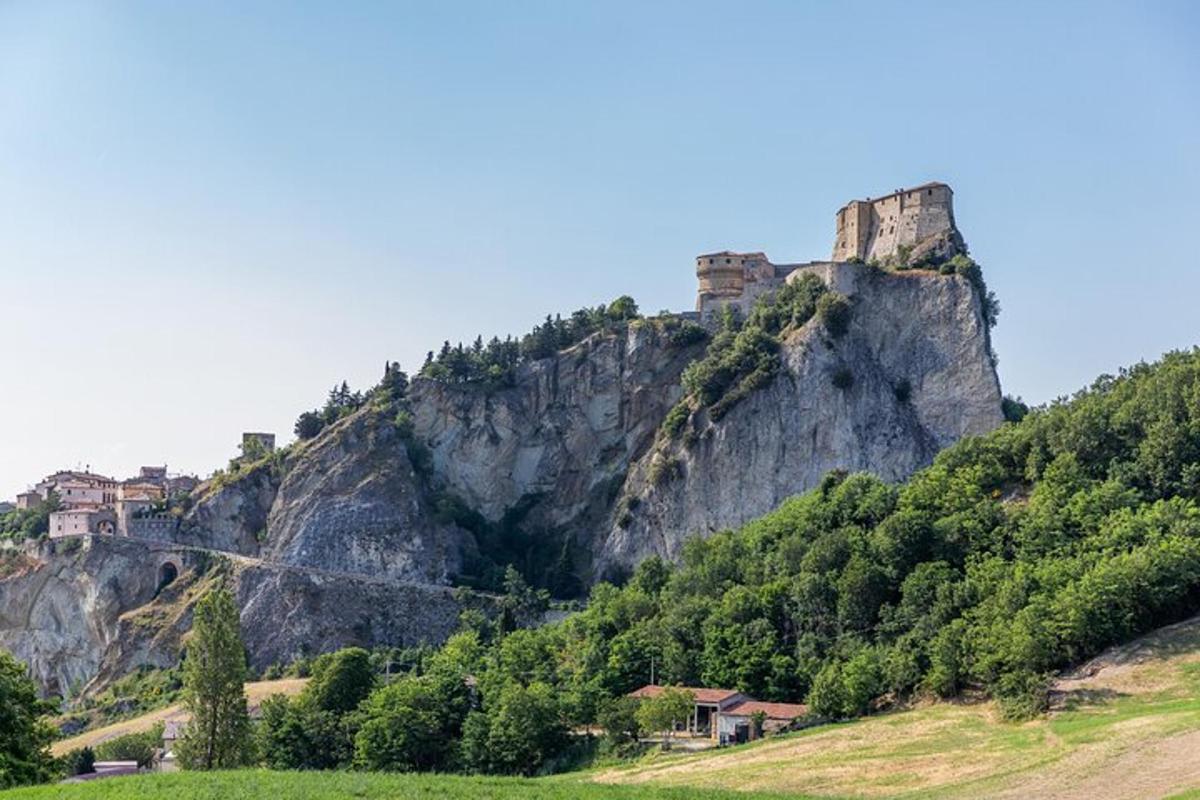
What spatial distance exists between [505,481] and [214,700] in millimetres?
70095

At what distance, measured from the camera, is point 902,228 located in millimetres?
120688

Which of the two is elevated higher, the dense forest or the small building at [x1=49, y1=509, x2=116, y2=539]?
the small building at [x1=49, y1=509, x2=116, y2=539]

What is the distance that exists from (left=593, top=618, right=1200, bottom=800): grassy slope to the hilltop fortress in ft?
198

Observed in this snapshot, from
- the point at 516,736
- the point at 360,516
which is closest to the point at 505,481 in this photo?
the point at 360,516

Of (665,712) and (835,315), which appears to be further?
(835,315)

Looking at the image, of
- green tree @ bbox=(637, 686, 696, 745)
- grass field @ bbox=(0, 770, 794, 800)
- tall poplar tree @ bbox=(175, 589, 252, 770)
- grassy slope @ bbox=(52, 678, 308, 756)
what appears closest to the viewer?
grass field @ bbox=(0, 770, 794, 800)

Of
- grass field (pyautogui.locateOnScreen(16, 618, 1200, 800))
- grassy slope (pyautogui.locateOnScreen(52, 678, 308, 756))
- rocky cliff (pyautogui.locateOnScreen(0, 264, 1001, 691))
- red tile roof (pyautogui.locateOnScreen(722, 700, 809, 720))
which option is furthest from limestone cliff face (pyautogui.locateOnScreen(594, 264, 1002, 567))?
grass field (pyautogui.locateOnScreen(16, 618, 1200, 800))

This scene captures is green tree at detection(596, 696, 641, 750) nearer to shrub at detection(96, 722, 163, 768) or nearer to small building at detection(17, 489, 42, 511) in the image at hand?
shrub at detection(96, 722, 163, 768)

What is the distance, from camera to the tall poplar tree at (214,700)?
59469mm

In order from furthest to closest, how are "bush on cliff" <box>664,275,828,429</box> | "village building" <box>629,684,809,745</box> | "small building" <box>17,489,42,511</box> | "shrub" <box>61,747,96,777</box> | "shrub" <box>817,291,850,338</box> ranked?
"small building" <box>17,489,42,511</box> → "bush on cliff" <box>664,275,828,429</box> → "shrub" <box>817,291,850,338</box> → "shrub" <box>61,747,96,777</box> → "village building" <box>629,684,809,745</box>

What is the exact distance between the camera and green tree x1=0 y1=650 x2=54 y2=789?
149 feet

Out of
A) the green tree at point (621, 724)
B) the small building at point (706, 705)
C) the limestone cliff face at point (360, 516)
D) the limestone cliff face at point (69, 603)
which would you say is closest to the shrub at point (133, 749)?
the green tree at point (621, 724)

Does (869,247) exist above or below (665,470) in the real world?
above

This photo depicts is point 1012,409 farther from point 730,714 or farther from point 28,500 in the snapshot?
point 28,500
